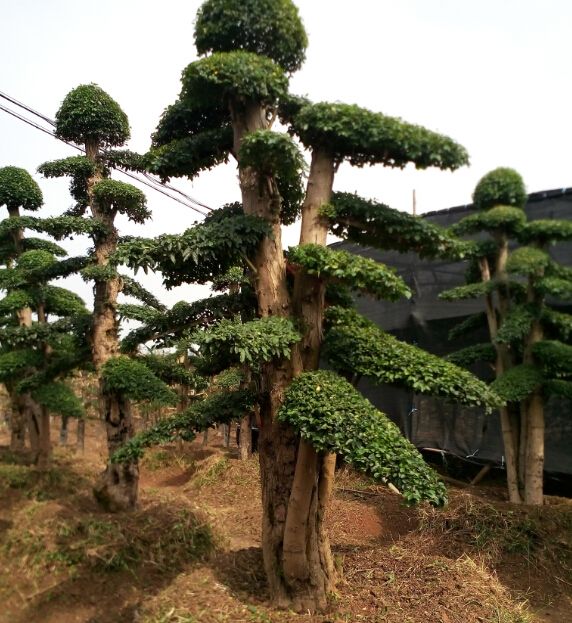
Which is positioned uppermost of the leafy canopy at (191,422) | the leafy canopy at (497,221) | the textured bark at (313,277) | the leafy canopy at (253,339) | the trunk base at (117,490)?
the leafy canopy at (497,221)

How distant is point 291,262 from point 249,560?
2.96 metres

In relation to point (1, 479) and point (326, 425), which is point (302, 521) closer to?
point (326, 425)

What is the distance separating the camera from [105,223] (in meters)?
7.91

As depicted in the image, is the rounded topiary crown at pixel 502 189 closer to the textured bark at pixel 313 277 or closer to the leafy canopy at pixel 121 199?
the textured bark at pixel 313 277

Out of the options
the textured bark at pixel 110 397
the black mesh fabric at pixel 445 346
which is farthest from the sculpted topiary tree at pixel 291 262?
the black mesh fabric at pixel 445 346

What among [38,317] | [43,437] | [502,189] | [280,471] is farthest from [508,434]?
[43,437]

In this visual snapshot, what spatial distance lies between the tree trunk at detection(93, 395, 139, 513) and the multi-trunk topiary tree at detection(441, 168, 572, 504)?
5.00 metres

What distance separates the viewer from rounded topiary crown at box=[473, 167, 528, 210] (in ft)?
26.3

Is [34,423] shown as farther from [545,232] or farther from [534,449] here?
[545,232]

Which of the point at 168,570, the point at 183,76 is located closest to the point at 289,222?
the point at 183,76

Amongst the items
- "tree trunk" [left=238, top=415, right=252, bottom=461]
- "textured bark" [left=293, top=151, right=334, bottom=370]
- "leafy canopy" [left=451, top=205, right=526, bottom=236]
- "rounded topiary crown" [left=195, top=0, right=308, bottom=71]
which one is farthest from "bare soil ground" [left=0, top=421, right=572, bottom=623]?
"rounded topiary crown" [left=195, top=0, right=308, bottom=71]

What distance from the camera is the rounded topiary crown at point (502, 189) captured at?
803 cm

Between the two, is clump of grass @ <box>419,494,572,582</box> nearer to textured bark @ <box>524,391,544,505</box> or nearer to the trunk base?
textured bark @ <box>524,391,544,505</box>

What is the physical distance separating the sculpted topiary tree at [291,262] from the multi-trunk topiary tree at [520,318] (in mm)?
3570
